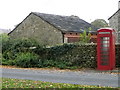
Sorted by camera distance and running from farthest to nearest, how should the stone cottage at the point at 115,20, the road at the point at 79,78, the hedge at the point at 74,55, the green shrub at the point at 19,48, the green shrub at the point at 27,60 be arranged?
the stone cottage at the point at 115,20 < the green shrub at the point at 19,48 < the green shrub at the point at 27,60 < the hedge at the point at 74,55 < the road at the point at 79,78

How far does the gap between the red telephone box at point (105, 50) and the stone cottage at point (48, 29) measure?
29.7 feet

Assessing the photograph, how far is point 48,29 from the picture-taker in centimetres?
2430

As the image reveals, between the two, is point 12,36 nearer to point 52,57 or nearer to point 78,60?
point 52,57

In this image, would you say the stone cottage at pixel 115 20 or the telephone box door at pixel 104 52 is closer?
the telephone box door at pixel 104 52

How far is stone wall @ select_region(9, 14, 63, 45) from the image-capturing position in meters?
23.7

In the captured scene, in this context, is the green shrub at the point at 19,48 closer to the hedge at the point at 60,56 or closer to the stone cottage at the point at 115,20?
the hedge at the point at 60,56

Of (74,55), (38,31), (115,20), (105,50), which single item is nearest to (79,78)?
(105,50)

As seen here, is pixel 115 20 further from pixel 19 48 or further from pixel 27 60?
pixel 27 60

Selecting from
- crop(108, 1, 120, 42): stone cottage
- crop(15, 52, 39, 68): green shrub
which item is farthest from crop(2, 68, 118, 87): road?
crop(108, 1, 120, 42): stone cottage

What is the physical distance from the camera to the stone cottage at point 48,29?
2345 cm

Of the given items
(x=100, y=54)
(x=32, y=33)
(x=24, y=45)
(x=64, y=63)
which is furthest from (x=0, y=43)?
(x=100, y=54)

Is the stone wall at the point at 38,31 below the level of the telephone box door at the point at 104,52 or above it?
above

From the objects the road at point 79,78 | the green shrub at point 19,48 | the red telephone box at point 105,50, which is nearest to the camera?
the road at point 79,78

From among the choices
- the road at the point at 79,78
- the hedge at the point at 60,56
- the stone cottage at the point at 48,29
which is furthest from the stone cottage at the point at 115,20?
the road at the point at 79,78
